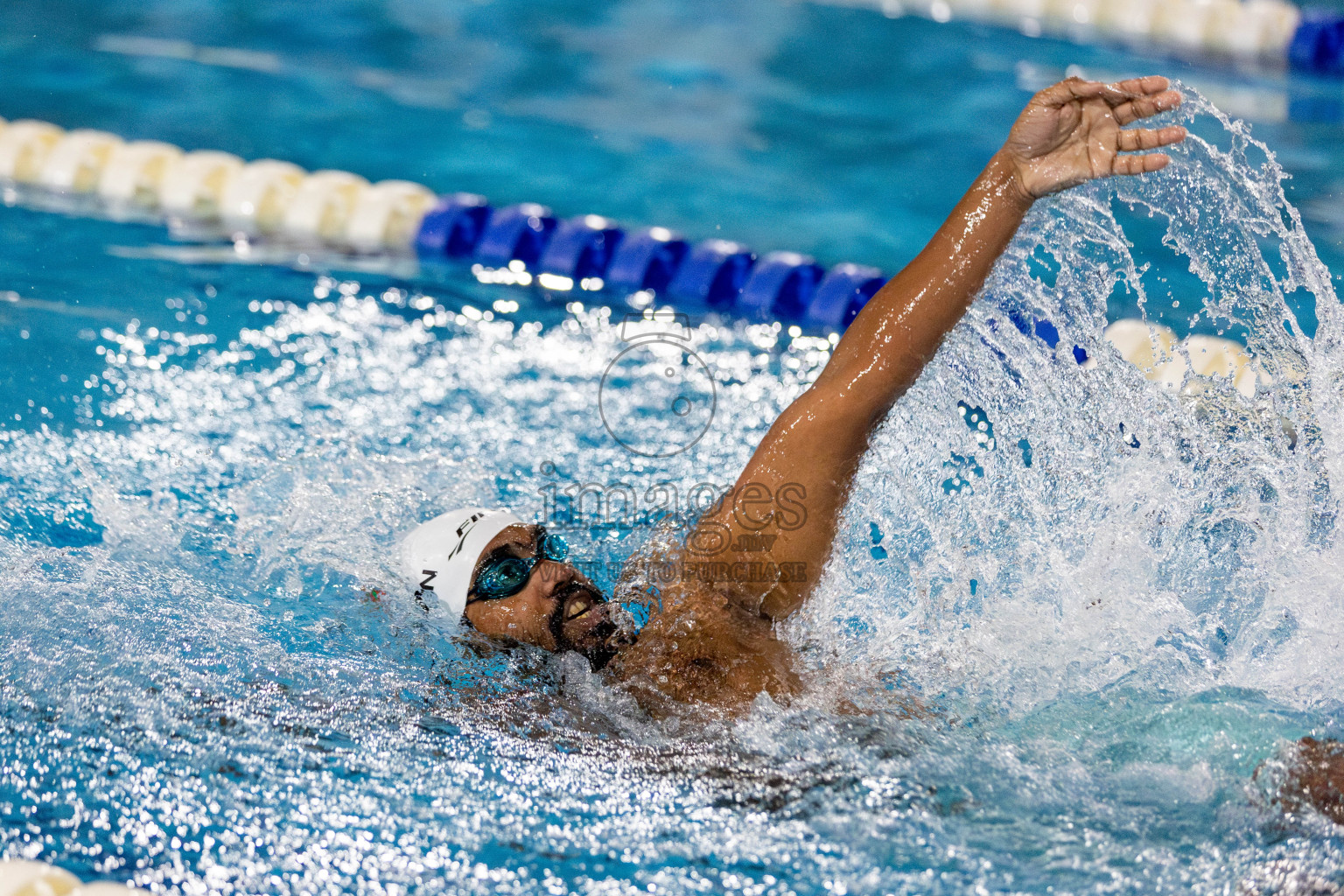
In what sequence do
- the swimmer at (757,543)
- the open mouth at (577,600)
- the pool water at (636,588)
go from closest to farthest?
the pool water at (636,588) < the swimmer at (757,543) < the open mouth at (577,600)

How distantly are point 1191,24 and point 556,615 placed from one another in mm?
4935

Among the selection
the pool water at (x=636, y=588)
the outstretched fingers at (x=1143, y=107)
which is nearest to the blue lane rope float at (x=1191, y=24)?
the pool water at (x=636, y=588)

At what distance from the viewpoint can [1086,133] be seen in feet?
6.42

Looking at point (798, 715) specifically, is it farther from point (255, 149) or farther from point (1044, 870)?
point (255, 149)

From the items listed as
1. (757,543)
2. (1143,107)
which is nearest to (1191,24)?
(1143,107)

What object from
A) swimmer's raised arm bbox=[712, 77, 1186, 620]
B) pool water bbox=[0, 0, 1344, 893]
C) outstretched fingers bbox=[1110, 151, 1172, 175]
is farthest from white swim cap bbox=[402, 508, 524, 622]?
outstretched fingers bbox=[1110, 151, 1172, 175]

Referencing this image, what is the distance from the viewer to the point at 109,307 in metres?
3.82

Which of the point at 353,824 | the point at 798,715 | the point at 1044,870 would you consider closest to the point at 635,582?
the point at 798,715

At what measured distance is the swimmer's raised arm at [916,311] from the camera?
1938 millimetres

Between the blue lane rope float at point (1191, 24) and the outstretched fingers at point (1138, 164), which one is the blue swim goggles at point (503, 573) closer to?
the outstretched fingers at point (1138, 164)

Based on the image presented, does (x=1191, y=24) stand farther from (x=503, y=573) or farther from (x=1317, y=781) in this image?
(x=503, y=573)
